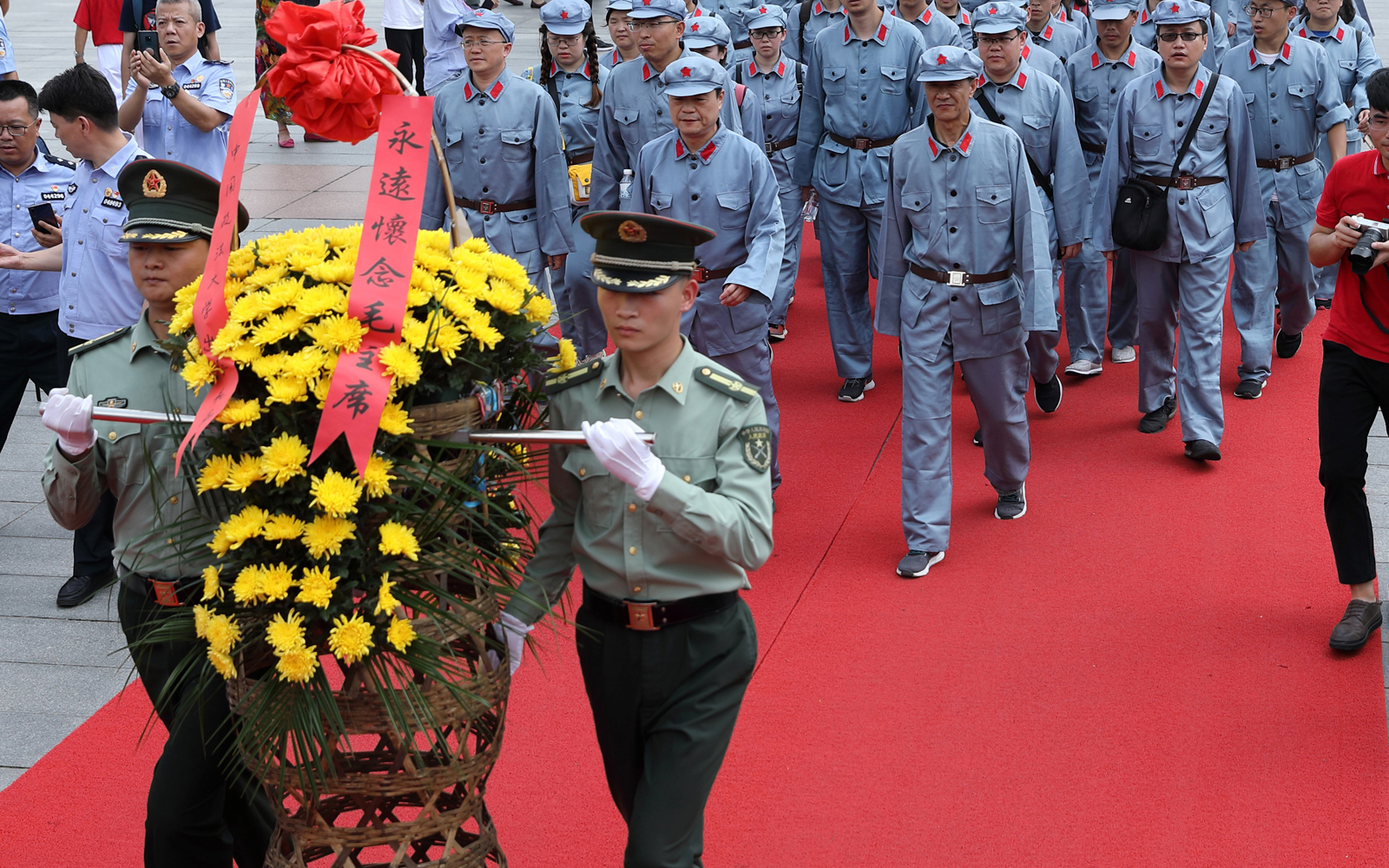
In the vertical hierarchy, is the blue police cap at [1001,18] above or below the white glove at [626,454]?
below

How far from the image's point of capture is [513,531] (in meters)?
3.33

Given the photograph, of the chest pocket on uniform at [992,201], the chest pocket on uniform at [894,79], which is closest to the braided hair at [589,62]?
the chest pocket on uniform at [894,79]

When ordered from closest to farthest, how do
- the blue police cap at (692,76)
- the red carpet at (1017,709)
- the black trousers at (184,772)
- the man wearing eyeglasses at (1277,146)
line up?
the black trousers at (184,772) < the red carpet at (1017,709) < the blue police cap at (692,76) < the man wearing eyeglasses at (1277,146)

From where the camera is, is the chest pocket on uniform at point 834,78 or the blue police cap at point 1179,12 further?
the chest pocket on uniform at point 834,78

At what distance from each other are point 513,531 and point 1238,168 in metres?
5.05

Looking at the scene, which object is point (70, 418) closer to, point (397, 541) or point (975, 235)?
point (397, 541)

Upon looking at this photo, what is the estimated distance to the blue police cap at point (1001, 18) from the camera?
23.8ft

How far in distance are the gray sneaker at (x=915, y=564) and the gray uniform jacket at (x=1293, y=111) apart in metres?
3.54

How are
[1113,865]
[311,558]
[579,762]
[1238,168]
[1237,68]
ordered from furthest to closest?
[1237,68] → [1238,168] → [579,762] → [1113,865] → [311,558]

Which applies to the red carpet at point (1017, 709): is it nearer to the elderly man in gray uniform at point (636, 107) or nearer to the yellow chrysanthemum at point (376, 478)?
the yellow chrysanthemum at point (376, 478)

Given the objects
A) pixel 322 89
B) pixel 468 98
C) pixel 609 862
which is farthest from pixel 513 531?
pixel 468 98

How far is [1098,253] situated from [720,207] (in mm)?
2978

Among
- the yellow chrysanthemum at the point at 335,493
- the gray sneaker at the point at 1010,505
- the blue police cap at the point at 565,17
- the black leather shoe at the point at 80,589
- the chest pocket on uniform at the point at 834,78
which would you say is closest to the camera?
the yellow chrysanthemum at the point at 335,493

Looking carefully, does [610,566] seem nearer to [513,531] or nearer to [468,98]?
[513,531]
